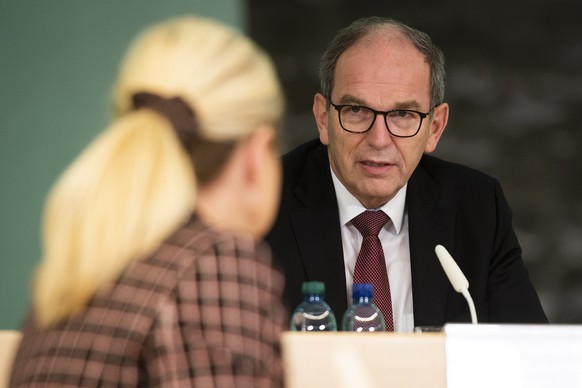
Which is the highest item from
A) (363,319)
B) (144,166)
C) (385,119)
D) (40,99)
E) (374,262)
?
(40,99)

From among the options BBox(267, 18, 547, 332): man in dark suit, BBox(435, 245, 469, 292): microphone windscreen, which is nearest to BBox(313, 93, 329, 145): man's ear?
BBox(267, 18, 547, 332): man in dark suit

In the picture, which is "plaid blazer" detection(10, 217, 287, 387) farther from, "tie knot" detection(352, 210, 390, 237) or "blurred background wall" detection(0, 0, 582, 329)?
"blurred background wall" detection(0, 0, 582, 329)

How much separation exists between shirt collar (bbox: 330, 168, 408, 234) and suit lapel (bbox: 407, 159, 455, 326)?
23 millimetres

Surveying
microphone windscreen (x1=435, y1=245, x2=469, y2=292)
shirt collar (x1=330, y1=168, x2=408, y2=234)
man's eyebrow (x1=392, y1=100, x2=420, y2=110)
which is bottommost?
microphone windscreen (x1=435, y1=245, x2=469, y2=292)

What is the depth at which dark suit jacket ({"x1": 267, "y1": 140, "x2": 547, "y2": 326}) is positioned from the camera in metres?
2.25

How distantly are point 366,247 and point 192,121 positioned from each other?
4.00 feet

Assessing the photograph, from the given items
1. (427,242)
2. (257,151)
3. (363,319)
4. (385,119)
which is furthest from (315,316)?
(257,151)

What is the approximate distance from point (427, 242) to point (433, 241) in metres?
Result: 0.01

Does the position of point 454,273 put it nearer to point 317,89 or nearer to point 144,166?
point 144,166

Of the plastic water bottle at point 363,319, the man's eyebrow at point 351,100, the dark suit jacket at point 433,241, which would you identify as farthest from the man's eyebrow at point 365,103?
the plastic water bottle at point 363,319

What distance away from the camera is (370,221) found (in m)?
2.32

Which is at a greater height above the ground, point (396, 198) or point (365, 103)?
point (365, 103)

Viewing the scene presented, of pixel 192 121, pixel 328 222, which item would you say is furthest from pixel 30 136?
pixel 192 121

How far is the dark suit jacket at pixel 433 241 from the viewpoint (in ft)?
7.39
